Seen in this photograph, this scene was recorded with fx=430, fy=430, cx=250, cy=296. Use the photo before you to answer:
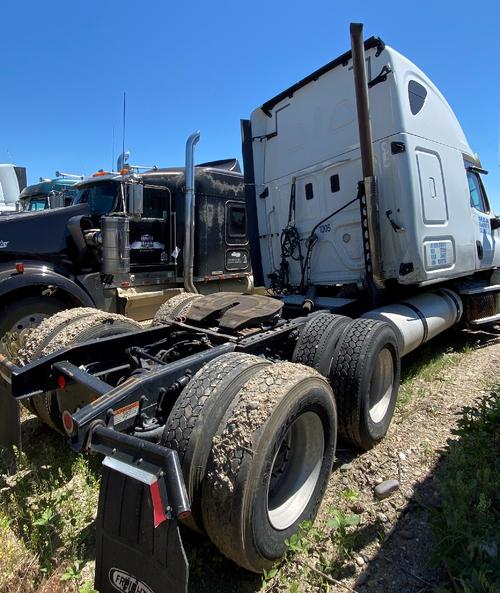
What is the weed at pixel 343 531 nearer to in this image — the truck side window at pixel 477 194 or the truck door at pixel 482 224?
the truck door at pixel 482 224

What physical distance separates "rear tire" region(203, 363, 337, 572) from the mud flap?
0.32m

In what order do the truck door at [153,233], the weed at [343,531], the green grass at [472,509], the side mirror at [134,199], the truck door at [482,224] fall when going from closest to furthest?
the green grass at [472,509]
the weed at [343,531]
the truck door at [482,224]
the side mirror at [134,199]
the truck door at [153,233]

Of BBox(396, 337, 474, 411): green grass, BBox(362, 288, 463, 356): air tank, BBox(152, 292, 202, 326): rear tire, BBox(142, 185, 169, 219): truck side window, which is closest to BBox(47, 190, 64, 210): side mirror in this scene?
BBox(142, 185, 169, 219): truck side window

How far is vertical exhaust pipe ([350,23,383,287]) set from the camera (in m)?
4.15

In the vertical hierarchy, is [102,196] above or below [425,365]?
above

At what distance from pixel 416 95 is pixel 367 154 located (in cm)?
106

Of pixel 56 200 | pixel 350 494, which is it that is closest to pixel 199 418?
pixel 350 494

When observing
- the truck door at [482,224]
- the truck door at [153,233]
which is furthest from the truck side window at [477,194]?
the truck door at [153,233]

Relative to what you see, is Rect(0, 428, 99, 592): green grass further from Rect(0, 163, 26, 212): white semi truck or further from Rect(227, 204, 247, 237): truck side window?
Rect(0, 163, 26, 212): white semi truck

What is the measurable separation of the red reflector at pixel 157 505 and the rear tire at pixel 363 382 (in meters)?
1.80

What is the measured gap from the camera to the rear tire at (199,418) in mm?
1952

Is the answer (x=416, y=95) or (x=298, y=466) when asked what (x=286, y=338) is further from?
(x=416, y=95)

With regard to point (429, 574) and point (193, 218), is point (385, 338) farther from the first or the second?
point (193, 218)

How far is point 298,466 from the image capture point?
2.52 meters
